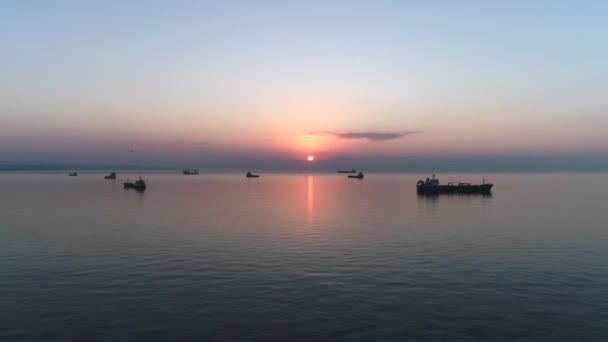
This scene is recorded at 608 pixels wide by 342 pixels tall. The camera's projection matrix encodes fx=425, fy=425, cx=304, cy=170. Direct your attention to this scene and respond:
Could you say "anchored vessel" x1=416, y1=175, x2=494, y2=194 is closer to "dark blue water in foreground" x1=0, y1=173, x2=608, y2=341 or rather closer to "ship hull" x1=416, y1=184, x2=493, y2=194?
"ship hull" x1=416, y1=184, x2=493, y2=194

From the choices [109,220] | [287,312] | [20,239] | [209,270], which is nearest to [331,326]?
[287,312]

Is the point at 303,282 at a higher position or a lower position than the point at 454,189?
lower

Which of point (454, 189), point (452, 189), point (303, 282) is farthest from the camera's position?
point (454, 189)

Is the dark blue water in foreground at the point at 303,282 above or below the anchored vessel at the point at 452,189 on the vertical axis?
below

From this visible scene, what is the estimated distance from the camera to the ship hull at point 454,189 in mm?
141625

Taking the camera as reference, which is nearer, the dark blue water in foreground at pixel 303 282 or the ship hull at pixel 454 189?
the dark blue water in foreground at pixel 303 282

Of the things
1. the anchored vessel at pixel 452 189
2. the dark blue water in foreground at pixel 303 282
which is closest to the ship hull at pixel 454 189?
the anchored vessel at pixel 452 189

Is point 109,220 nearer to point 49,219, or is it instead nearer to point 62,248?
point 49,219

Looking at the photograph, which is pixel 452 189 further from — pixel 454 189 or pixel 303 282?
pixel 303 282

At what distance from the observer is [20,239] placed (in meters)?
50.7

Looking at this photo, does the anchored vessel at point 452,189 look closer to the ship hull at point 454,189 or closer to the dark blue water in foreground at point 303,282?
the ship hull at point 454,189

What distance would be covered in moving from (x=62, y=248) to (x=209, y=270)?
20013mm

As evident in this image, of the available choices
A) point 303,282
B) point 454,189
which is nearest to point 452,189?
point 454,189

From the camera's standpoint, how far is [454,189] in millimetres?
143750
